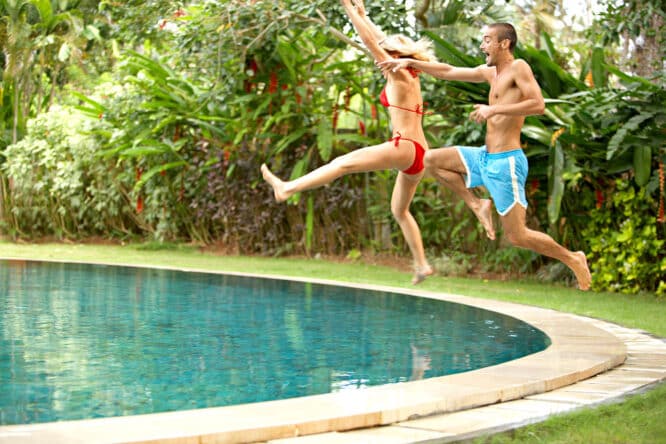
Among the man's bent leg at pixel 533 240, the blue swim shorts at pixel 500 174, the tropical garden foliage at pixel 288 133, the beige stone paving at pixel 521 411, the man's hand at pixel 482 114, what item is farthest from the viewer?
the tropical garden foliage at pixel 288 133

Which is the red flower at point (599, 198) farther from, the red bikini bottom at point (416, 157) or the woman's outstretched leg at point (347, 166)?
the woman's outstretched leg at point (347, 166)

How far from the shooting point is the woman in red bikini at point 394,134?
621 centimetres

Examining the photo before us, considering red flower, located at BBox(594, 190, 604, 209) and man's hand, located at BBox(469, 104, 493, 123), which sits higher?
man's hand, located at BBox(469, 104, 493, 123)

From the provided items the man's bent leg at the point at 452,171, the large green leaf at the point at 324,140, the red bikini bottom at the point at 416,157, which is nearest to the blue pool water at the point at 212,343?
the man's bent leg at the point at 452,171

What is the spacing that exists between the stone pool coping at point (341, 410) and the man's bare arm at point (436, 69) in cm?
187

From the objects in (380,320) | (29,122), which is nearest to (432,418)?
(380,320)

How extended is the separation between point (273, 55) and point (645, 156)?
257 inches

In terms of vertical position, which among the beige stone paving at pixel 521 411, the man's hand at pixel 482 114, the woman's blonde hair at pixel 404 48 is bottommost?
the beige stone paving at pixel 521 411

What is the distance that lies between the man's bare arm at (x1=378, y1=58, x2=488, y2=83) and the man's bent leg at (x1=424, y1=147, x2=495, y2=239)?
488 millimetres

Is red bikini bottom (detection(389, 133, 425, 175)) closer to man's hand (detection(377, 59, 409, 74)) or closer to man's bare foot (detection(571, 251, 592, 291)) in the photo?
man's hand (detection(377, 59, 409, 74))

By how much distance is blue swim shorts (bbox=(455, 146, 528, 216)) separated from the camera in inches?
248

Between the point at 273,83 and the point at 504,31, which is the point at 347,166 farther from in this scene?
the point at 273,83

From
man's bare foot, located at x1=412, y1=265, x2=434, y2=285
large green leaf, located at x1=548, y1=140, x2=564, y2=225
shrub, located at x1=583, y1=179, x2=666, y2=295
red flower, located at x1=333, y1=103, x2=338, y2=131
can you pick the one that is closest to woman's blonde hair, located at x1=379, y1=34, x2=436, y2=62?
man's bare foot, located at x1=412, y1=265, x2=434, y2=285

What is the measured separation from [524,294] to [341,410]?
262 inches
